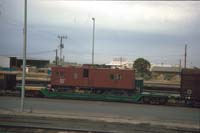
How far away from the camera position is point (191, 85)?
94.5ft

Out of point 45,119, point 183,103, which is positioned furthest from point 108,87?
point 45,119

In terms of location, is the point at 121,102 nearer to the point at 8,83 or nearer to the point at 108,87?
the point at 108,87

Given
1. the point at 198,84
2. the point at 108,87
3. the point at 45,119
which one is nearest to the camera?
the point at 45,119

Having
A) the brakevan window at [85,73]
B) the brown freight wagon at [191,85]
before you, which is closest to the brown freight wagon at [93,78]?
the brakevan window at [85,73]

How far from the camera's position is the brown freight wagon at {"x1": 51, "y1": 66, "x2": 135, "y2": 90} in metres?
30.5

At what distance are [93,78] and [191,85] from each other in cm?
978

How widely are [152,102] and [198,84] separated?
4733 millimetres

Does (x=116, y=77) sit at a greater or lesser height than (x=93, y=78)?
greater

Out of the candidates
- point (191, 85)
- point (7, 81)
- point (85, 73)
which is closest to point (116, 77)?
point (85, 73)

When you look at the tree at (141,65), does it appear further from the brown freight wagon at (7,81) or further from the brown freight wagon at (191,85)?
the brown freight wagon at (7,81)

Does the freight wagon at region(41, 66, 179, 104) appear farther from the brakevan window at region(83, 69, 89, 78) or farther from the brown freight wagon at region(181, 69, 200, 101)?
the brown freight wagon at region(181, 69, 200, 101)

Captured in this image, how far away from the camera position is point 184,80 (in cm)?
2905

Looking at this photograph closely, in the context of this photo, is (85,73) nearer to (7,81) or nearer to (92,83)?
(92,83)

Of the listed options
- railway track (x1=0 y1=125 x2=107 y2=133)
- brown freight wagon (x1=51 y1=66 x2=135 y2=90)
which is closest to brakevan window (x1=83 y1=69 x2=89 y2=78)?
brown freight wagon (x1=51 y1=66 x2=135 y2=90)
